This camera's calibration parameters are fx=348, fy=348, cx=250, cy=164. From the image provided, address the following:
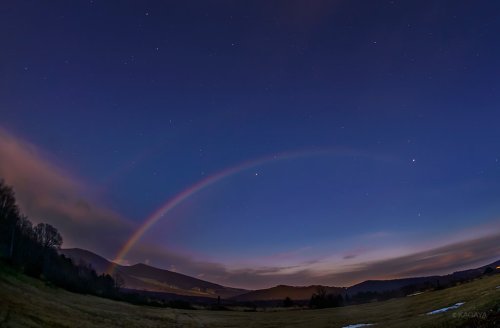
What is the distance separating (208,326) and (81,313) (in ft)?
73.5

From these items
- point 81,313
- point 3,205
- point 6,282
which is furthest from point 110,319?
point 3,205

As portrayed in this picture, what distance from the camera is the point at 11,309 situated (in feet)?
103

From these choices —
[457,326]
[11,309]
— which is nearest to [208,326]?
[11,309]

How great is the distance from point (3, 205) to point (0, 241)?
2225 cm

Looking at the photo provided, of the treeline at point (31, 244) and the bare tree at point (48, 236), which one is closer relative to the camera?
the treeline at point (31, 244)

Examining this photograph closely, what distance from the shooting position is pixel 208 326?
60.9 meters

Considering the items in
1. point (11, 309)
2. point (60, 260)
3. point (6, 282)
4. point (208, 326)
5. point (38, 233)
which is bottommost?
point (208, 326)

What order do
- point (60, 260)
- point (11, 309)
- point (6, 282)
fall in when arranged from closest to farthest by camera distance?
point (11, 309) → point (6, 282) → point (60, 260)

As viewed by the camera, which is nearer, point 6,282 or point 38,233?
point 6,282

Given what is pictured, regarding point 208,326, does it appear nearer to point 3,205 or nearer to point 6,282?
point 6,282

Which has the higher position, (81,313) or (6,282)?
(6,282)

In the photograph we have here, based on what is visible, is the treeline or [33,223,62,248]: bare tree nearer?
the treeline

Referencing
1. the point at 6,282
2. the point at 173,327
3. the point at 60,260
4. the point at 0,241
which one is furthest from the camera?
the point at 60,260

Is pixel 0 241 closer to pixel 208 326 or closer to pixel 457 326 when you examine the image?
pixel 208 326
